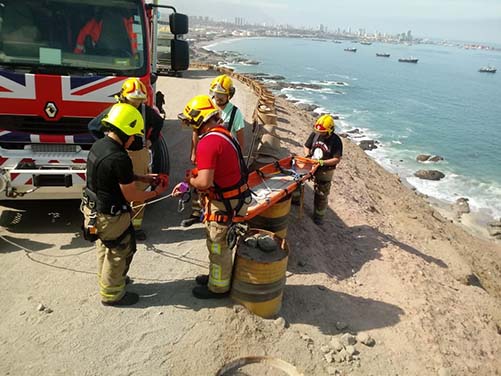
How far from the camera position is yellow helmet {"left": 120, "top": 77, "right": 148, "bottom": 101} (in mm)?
5680

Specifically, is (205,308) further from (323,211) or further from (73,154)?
(323,211)

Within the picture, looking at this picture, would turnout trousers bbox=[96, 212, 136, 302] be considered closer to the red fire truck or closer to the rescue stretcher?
the rescue stretcher

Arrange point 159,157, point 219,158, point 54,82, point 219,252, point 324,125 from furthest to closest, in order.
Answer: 1. point 324,125
2. point 159,157
3. point 54,82
4. point 219,252
5. point 219,158

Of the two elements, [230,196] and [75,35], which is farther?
[75,35]

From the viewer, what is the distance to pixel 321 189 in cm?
793

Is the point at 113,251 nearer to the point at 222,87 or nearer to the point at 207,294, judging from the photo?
the point at 207,294

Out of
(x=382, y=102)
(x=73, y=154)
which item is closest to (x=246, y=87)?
(x=73, y=154)

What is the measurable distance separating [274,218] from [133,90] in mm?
2601

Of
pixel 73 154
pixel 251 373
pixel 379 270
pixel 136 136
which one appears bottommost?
pixel 379 270

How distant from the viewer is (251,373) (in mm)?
4297

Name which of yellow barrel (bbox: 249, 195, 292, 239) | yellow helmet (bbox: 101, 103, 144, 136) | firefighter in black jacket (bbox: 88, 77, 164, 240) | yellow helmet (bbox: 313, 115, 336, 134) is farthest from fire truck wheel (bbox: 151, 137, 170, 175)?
yellow helmet (bbox: 101, 103, 144, 136)

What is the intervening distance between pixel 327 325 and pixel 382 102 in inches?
1942

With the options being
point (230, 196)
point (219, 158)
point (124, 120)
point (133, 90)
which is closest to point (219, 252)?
point (230, 196)

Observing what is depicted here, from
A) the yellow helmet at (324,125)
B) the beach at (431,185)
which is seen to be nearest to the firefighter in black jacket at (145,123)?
the yellow helmet at (324,125)
